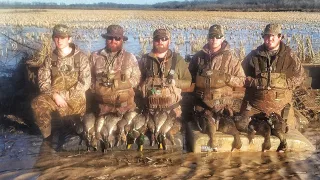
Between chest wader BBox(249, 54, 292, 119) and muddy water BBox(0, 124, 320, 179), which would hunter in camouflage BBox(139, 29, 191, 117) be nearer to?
muddy water BBox(0, 124, 320, 179)

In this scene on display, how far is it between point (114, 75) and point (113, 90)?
253mm

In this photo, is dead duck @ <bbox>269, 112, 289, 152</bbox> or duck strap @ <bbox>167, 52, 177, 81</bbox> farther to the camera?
duck strap @ <bbox>167, 52, 177, 81</bbox>

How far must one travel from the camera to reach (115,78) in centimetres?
→ 793

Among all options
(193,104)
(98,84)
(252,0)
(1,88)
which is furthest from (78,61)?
(252,0)

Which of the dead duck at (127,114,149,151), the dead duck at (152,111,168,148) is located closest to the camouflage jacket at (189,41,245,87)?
the dead duck at (152,111,168,148)

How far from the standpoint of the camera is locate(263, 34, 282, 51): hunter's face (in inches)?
317

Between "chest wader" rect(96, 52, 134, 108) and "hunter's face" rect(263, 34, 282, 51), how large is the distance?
242cm

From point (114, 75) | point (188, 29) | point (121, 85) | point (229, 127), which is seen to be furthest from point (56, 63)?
point (188, 29)

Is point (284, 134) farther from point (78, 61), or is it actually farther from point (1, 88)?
point (1, 88)

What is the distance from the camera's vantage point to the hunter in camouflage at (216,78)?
26.2ft

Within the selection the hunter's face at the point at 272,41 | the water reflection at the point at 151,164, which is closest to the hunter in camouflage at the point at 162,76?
the water reflection at the point at 151,164

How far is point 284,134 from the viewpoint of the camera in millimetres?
7703

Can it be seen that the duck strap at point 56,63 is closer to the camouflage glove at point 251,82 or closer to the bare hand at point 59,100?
the bare hand at point 59,100

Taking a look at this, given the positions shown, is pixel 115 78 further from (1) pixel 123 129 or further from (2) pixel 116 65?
(1) pixel 123 129
